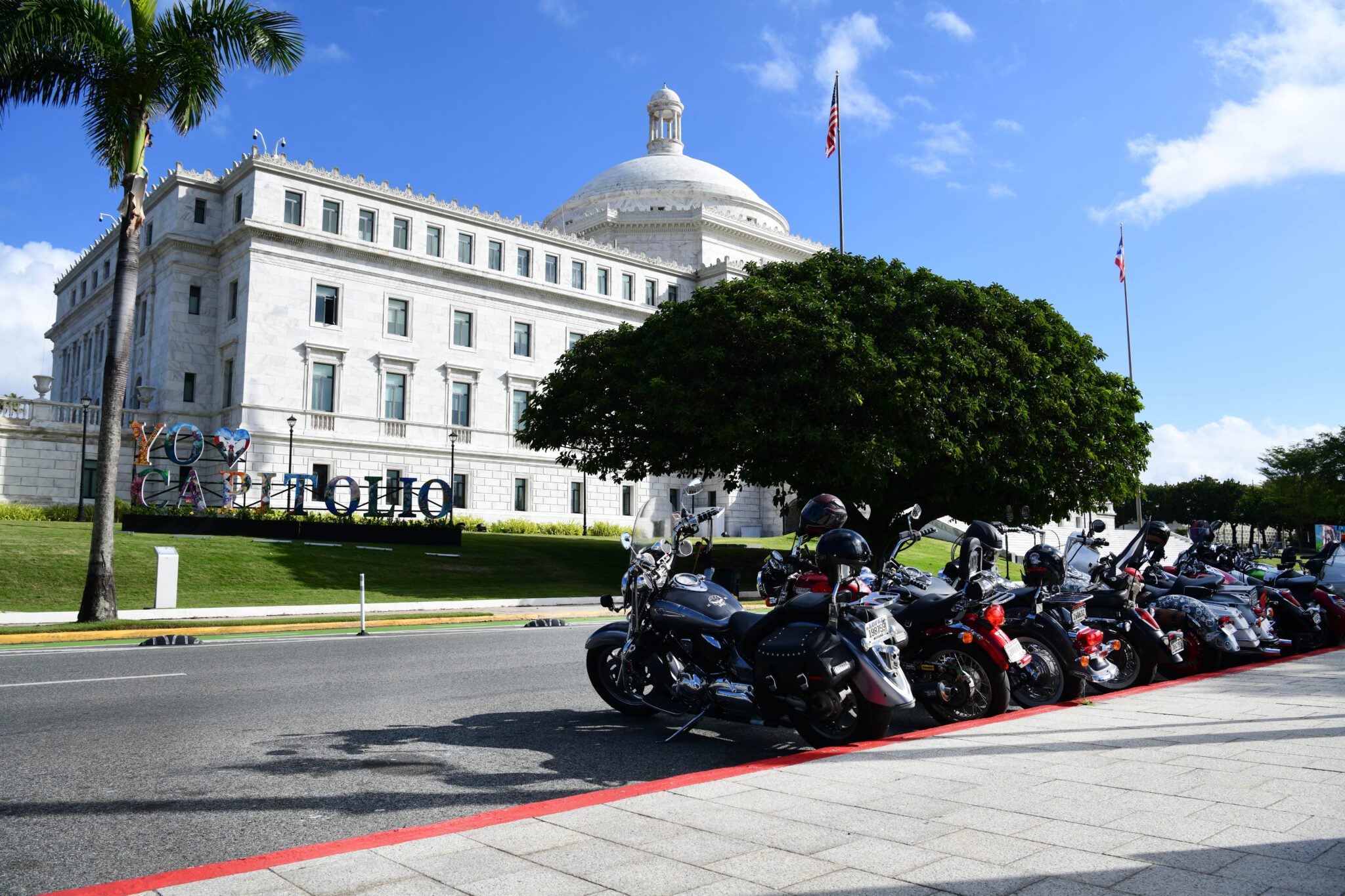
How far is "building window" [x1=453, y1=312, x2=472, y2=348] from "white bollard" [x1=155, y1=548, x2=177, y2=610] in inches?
1340

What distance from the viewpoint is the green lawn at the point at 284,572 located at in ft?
71.2

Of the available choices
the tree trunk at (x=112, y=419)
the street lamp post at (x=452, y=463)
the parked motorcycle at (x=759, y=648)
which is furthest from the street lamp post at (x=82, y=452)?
the parked motorcycle at (x=759, y=648)

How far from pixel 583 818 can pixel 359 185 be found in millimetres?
49286

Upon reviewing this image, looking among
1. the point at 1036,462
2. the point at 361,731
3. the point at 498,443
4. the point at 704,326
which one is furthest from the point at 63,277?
the point at 361,731

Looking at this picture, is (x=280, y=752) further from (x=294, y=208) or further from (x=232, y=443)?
(x=294, y=208)

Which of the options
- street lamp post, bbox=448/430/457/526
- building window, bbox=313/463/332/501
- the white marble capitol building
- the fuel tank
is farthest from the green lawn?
the white marble capitol building

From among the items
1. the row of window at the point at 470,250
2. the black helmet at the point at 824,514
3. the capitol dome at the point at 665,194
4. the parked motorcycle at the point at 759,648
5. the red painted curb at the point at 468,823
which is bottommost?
the red painted curb at the point at 468,823

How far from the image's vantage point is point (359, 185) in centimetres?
4881

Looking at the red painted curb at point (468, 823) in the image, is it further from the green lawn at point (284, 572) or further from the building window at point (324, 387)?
the building window at point (324, 387)

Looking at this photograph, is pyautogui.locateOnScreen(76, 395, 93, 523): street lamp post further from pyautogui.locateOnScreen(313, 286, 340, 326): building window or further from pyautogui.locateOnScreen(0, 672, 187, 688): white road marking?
pyautogui.locateOnScreen(0, 672, 187, 688): white road marking

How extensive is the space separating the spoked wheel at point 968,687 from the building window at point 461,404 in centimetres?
4707

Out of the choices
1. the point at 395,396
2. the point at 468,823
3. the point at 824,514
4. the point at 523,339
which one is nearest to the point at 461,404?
the point at 395,396

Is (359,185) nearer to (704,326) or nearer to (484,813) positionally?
(704,326)

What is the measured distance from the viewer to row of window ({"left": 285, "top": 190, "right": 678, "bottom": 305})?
47969mm
